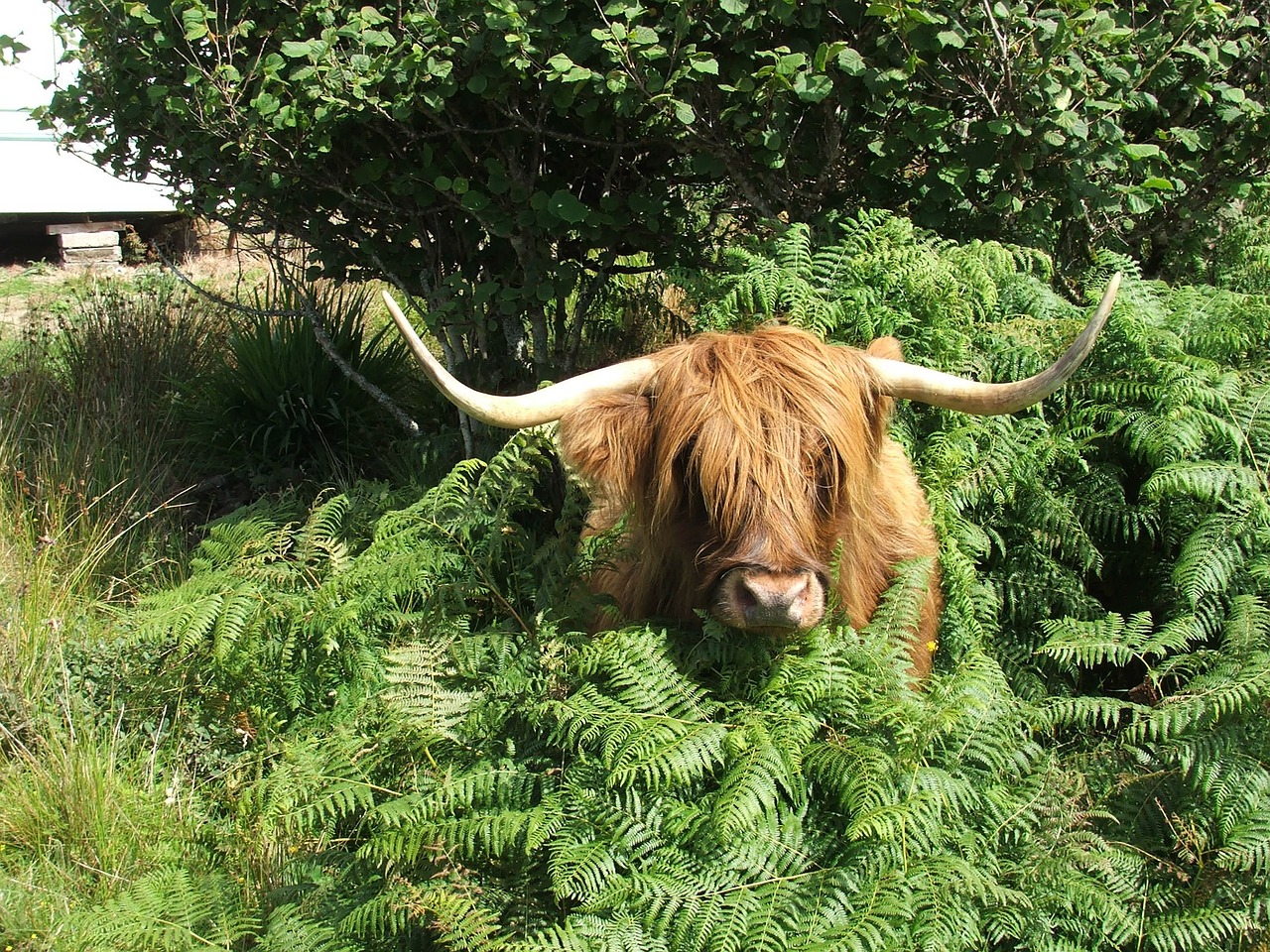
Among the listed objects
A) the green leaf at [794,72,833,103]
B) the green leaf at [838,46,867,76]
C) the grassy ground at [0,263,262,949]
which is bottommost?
the grassy ground at [0,263,262,949]

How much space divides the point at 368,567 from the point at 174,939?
4.37 ft

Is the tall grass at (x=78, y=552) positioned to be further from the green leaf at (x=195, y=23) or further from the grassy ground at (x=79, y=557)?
the green leaf at (x=195, y=23)

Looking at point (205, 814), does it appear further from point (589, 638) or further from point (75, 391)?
point (75, 391)

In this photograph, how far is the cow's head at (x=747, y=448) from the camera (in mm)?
2934

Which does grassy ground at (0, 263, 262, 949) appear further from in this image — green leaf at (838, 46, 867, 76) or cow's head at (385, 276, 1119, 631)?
green leaf at (838, 46, 867, 76)

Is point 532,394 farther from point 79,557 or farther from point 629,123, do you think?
point 79,557

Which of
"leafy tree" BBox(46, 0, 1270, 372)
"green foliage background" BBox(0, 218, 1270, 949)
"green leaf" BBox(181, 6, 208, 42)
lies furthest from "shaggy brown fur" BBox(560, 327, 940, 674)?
"green leaf" BBox(181, 6, 208, 42)

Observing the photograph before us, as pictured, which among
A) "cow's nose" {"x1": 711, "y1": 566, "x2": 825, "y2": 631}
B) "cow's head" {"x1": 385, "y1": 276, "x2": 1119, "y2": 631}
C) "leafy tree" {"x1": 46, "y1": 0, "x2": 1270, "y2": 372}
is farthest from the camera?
"leafy tree" {"x1": 46, "y1": 0, "x2": 1270, "y2": 372}

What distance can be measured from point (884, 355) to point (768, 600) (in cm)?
118

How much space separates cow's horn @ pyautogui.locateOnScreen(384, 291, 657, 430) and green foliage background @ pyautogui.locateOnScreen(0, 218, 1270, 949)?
1.46 ft

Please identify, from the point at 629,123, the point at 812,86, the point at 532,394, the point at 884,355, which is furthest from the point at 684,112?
the point at 532,394

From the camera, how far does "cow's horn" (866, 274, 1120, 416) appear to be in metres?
2.87

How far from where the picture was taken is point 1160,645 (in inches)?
125

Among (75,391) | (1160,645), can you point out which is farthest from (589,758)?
(75,391)
